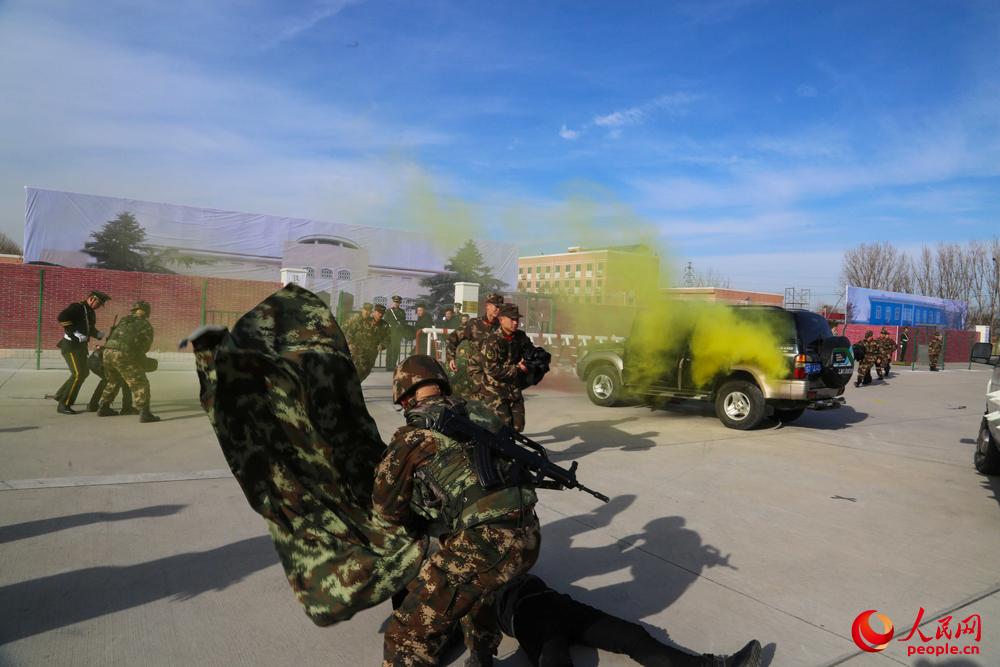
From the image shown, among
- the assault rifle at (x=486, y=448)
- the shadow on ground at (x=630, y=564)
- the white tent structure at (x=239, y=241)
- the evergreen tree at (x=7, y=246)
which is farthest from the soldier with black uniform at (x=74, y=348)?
the evergreen tree at (x=7, y=246)

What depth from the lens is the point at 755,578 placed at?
4.13 m

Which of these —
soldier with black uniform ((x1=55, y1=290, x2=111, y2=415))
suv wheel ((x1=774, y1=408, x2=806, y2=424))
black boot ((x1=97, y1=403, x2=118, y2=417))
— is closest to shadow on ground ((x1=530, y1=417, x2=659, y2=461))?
suv wheel ((x1=774, y1=408, x2=806, y2=424))

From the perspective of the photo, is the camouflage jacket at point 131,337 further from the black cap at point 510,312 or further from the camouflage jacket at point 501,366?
the black cap at point 510,312

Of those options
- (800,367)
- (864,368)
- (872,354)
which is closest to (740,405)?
(800,367)

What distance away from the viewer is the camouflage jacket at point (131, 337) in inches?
315

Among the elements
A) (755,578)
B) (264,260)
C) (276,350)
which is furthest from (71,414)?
(264,260)

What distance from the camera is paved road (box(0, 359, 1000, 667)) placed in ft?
10.4

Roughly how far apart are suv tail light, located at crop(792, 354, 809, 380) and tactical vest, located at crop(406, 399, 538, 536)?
7580mm

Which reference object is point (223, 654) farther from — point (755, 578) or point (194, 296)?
point (194, 296)

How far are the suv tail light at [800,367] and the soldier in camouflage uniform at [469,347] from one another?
15.6 ft

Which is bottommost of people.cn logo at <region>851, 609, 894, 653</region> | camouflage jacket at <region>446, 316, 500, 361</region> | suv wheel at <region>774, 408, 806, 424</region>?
people.cn logo at <region>851, 609, 894, 653</region>

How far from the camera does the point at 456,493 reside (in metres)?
2.54

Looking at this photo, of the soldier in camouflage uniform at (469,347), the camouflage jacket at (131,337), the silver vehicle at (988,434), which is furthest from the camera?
the camouflage jacket at (131,337)

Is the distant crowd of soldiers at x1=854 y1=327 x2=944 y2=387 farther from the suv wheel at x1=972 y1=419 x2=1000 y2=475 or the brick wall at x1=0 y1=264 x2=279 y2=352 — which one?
the brick wall at x1=0 y1=264 x2=279 y2=352
